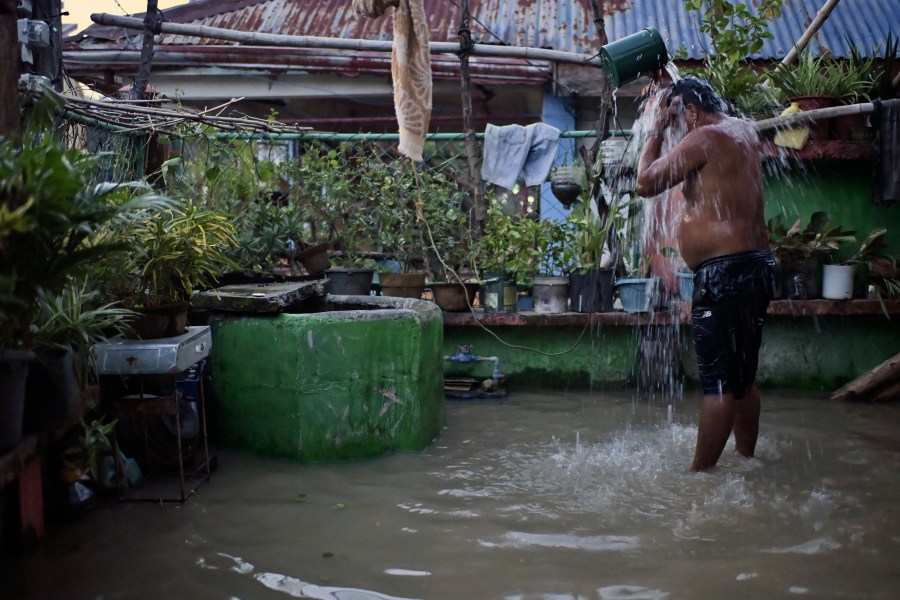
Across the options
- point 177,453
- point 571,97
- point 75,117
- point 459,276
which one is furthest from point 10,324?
point 571,97

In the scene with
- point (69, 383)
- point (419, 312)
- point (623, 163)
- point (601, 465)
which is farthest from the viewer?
point (623, 163)

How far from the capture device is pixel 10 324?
267cm

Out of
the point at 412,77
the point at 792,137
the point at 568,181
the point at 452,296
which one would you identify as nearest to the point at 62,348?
the point at 412,77

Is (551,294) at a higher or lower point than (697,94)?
lower

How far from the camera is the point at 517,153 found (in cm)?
682

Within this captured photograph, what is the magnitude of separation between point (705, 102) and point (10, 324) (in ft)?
11.1

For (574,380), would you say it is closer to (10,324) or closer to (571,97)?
(571,97)

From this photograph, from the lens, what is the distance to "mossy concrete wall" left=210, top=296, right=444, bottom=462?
4.34 m

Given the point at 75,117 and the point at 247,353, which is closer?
the point at 247,353

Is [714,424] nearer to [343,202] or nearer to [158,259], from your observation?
[158,259]

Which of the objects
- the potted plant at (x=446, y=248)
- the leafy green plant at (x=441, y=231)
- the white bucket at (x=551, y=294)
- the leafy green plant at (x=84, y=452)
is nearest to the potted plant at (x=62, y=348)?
the leafy green plant at (x=84, y=452)

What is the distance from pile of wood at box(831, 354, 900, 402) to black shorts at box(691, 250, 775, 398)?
7.80 ft

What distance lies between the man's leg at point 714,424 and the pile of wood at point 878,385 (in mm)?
2478

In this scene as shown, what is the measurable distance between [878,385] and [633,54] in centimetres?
327
